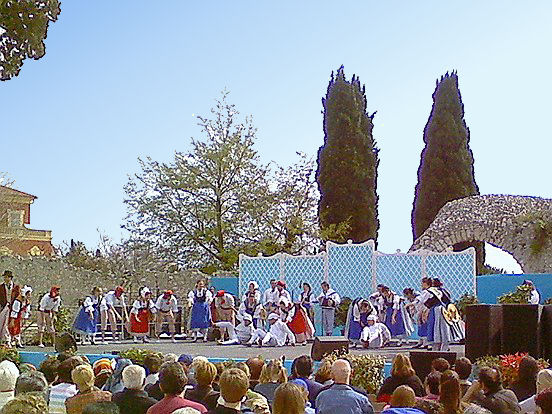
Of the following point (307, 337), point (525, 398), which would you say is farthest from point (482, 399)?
point (307, 337)

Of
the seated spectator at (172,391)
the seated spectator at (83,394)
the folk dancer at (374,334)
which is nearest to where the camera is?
the seated spectator at (172,391)

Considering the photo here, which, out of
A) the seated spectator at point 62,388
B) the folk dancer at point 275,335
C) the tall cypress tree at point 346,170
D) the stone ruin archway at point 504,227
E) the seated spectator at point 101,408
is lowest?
the folk dancer at point 275,335

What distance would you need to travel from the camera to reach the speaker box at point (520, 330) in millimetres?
10195

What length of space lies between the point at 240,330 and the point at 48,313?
3.94 metres

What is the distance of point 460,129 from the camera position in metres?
31.2

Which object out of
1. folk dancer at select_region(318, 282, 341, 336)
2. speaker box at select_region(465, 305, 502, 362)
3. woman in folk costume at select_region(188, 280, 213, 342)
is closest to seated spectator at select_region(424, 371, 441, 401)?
speaker box at select_region(465, 305, 502, 362)

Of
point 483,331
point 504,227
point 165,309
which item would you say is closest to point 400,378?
point 483,331

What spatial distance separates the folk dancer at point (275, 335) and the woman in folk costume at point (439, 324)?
384 cm

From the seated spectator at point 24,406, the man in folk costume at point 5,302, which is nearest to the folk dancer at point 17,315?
the man in folk costume at point 5,302

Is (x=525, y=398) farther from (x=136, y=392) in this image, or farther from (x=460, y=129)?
(x=460, y=129)

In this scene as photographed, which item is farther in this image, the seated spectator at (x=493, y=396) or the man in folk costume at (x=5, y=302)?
the man in folk costume at (x=5, y=302)

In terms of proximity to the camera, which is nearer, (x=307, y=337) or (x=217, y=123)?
(x=307, y=337)

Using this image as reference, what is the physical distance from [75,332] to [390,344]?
633cm

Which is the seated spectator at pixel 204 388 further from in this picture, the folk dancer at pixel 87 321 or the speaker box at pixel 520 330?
the folk dancer at pixel 87 321
